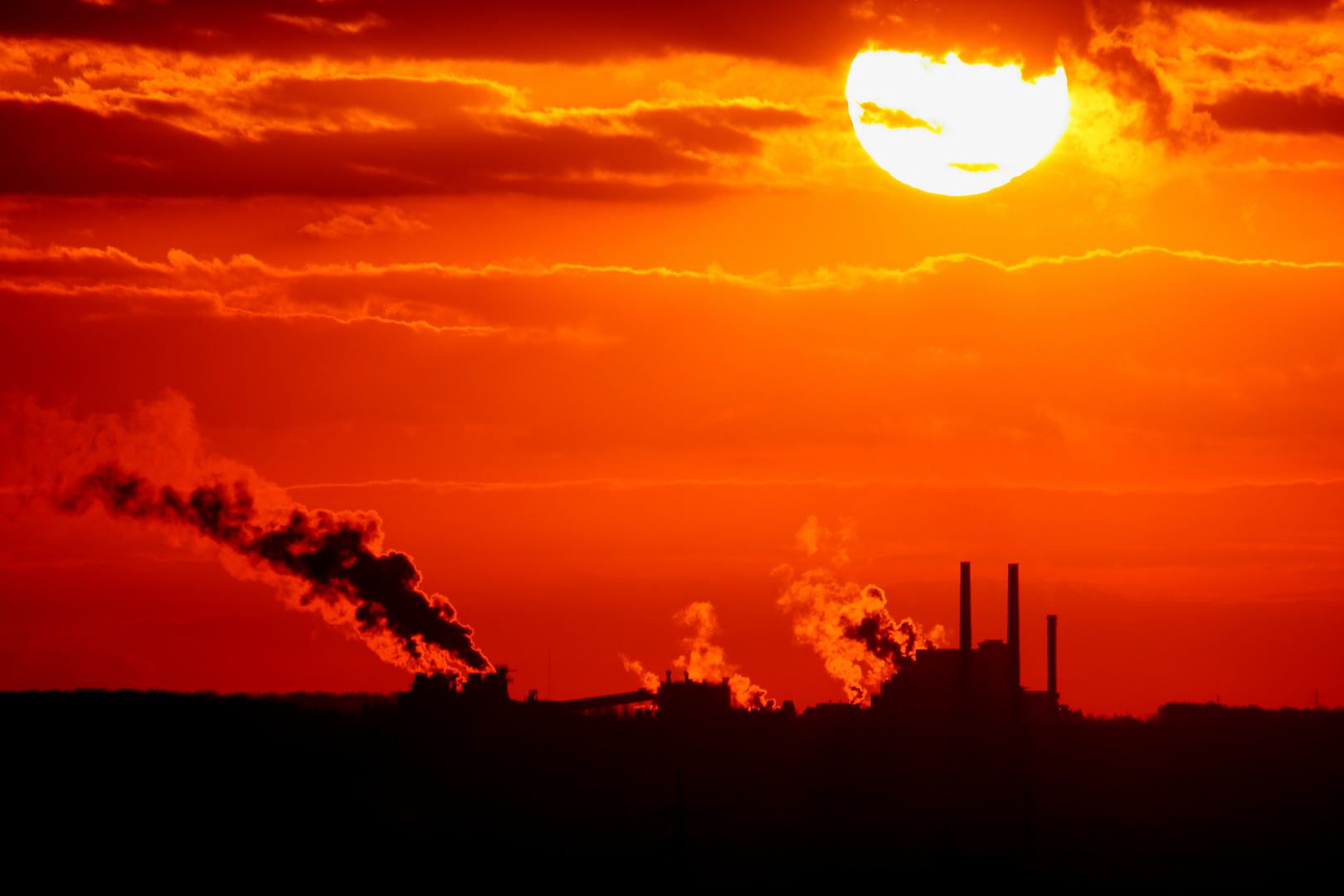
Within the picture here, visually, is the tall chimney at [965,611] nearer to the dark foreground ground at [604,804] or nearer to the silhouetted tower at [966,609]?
the silhouetted tower at [966,609]

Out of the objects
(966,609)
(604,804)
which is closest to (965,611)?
(966,609)

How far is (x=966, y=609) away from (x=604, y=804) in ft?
63.1

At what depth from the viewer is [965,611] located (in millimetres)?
98312

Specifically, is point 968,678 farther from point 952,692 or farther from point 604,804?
point 604,804

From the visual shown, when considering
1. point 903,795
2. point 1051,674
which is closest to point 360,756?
point 903,795

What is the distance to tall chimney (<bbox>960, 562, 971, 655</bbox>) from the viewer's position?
97688mm

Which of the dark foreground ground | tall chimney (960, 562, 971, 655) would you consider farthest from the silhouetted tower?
the dark foreground ground

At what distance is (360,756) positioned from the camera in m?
96.1

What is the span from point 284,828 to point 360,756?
7692 mm

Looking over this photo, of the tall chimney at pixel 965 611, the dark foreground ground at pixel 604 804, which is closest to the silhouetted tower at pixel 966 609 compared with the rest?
the tall chimney at pixel 965 611

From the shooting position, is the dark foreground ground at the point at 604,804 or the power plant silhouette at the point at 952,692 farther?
the power plant silhouette at the point at 952,692

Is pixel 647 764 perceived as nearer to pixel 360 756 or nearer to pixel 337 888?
pixel 360 756

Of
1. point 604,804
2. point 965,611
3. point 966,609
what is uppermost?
point 966,609

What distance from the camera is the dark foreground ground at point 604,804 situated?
272ft
